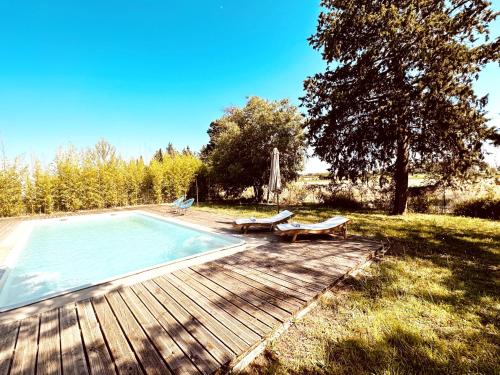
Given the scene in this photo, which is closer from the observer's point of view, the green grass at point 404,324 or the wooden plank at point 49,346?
the wooden plank at point 49,346

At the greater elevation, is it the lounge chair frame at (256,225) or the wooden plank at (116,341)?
the lounge chair frame at (256,225)

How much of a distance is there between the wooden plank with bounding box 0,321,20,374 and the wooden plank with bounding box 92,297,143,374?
0.71 meters

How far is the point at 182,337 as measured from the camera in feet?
7.55

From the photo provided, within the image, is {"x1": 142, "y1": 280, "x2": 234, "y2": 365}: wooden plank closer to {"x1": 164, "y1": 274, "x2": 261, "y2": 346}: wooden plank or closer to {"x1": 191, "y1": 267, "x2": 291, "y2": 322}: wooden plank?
{"x1": 164, "y1": 274, "x2": 261, "y2": 346}: wooden plank

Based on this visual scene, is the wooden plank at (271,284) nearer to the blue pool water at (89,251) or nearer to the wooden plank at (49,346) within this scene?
the blue pool water at (89,251)

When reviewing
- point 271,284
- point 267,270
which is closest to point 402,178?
point 267,270

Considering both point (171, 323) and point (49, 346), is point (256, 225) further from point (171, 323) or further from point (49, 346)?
point (49, 346)

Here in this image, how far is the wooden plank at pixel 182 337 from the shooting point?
1.95 meters

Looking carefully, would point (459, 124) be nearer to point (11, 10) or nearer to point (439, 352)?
point (439, 352)

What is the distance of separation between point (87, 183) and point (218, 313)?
12.7 metres

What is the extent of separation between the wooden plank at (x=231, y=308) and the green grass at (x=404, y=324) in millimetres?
207

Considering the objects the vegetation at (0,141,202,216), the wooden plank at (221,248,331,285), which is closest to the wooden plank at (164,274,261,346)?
the wooden plank at (221,248,331,285)

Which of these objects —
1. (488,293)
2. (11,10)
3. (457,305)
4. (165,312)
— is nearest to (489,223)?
(488,293)

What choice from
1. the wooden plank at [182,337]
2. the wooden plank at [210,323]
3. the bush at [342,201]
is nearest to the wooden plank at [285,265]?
the wooden plank at [210,323]
